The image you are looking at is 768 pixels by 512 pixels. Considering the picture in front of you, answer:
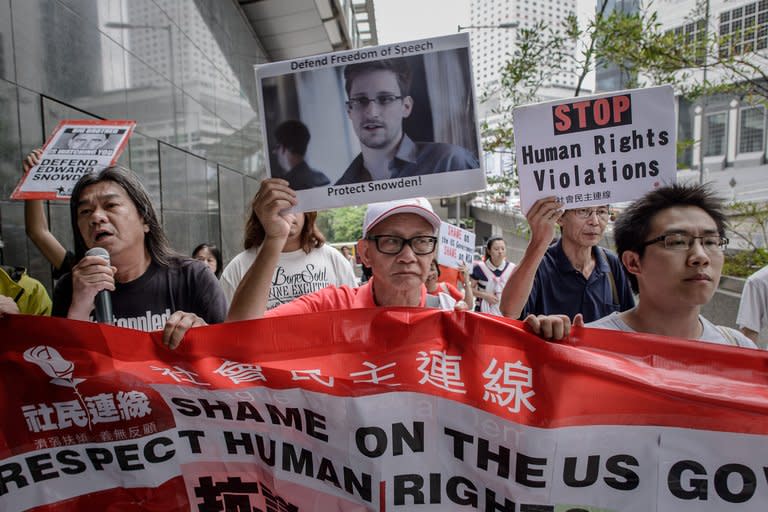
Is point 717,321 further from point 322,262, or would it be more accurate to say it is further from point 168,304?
point 168,304

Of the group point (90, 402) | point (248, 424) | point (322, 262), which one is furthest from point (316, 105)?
point (322, 262)

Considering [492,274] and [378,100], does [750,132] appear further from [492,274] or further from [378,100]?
[378,100]

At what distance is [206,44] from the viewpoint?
363 inches

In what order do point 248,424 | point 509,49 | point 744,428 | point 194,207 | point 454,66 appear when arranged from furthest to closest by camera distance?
point 194,207
point 509,49
point 454,66
point 248,424
point 744,428

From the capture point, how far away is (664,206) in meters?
1.98

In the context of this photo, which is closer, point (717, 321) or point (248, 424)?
point (248, 424)

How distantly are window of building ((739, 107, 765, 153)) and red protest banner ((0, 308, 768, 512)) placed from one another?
1304 inches

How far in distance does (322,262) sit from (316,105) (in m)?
1.72

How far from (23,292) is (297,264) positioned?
1538 millimetres

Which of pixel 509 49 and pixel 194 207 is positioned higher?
pixel 509 49

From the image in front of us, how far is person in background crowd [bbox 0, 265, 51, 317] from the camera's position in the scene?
9.02 ft

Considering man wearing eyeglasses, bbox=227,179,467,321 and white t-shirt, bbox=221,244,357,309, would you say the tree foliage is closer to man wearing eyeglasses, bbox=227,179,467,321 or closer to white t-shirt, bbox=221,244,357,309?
white t-shirt, bbox=221,244,357,309

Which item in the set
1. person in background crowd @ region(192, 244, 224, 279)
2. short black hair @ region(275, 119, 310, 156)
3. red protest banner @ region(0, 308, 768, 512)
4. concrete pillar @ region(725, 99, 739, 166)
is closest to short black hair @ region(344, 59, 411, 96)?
short black hair @ region(275, 119, 310, 156)

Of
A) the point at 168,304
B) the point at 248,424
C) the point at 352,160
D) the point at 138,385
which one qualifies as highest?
the point at 352,160
